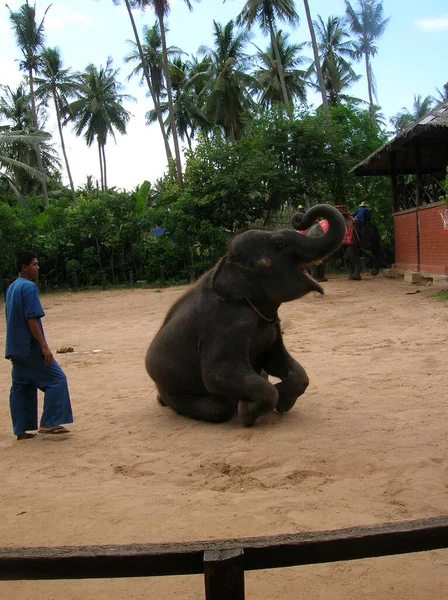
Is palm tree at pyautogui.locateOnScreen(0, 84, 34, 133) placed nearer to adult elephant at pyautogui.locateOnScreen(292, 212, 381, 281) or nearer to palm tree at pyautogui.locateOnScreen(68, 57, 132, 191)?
palm tree at pyautogui.locateOnScreen(68, 57, 132, 191)

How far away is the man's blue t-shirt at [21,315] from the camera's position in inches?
215

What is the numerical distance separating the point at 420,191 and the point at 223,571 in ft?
54.8

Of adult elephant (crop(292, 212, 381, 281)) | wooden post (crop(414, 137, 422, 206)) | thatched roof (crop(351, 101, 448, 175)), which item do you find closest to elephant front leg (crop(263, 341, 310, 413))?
thatched roof (crop(351, 101, 448, 175))

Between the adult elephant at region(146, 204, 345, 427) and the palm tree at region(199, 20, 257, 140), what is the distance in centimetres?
3377

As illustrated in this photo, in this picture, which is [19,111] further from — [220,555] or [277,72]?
[220,555]

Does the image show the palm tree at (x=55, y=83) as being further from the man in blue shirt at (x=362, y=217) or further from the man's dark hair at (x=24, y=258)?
the man's dark hair at (x=24, y=258)

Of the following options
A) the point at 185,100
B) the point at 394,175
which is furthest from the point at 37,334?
the point at 185,100

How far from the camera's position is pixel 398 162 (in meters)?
19.2

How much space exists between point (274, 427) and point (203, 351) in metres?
0.92

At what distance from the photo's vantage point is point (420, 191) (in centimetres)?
1722

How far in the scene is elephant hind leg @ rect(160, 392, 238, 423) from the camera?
568 centimetres

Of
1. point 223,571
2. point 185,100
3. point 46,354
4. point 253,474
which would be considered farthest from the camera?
point 185,100

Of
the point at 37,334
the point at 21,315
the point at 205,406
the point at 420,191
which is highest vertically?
the point at 420,191

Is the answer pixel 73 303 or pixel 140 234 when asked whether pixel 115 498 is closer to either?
pixel 73 303
